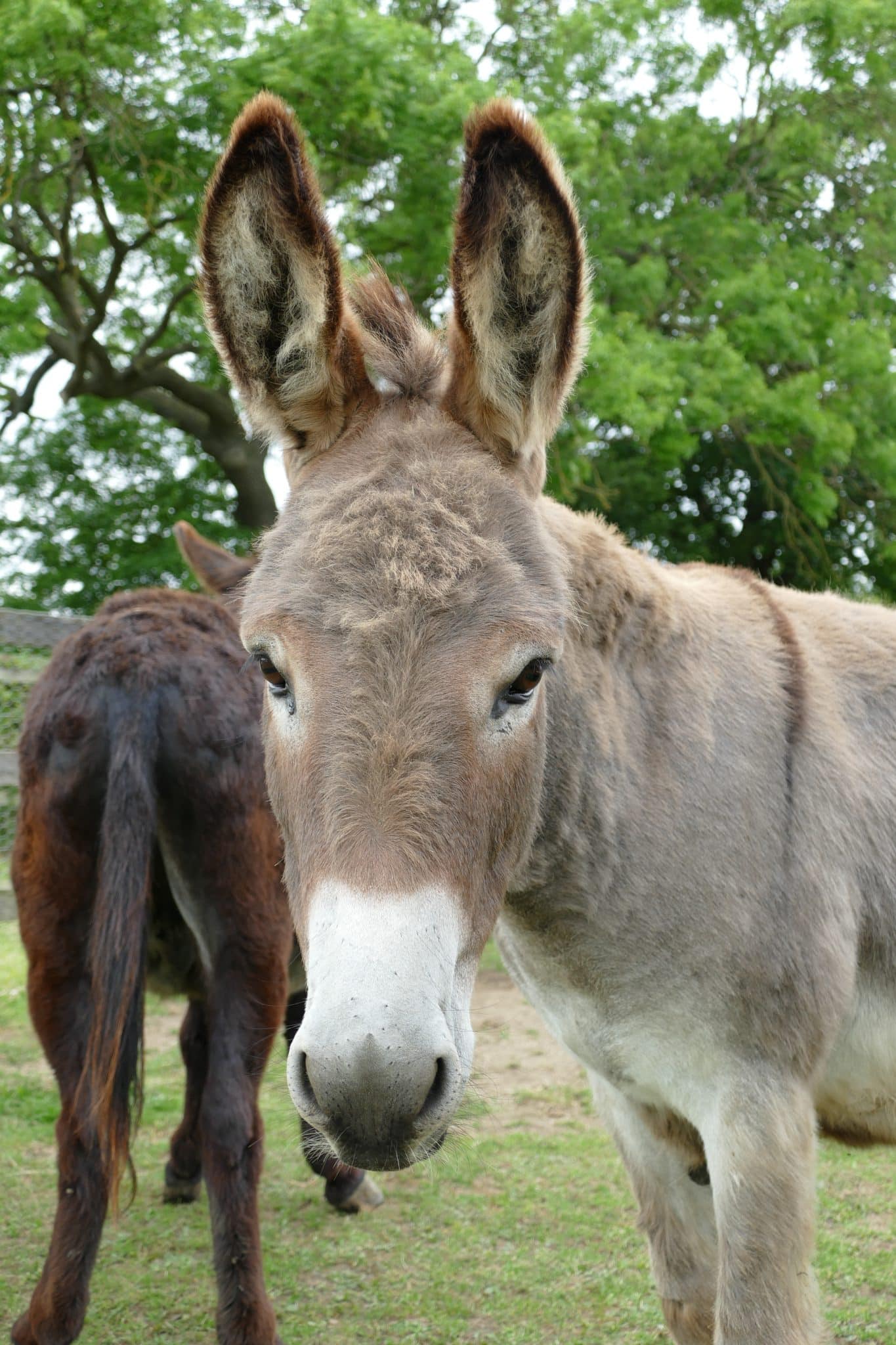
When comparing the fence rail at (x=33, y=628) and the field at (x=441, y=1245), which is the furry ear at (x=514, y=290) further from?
the fence rail at (x=33, y=628)

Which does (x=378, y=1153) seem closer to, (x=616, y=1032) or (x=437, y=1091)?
(x=437, y=1091)

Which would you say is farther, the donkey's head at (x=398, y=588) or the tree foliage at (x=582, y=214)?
the tree foliage at (x=582, y=214)

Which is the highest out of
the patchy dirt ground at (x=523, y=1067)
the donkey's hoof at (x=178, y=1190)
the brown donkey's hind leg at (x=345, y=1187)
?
the brown donkey's hind leg at (x=345, y=1187)

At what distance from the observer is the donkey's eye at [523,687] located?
195 cm

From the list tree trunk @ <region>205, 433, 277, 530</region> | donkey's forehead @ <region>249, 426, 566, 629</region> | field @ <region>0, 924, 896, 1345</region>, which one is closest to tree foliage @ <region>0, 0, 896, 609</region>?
tree trunk @ <region>205, 433, 277, 530</region>

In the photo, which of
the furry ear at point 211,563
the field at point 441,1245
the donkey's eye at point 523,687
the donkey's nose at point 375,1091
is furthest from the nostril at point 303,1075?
the furry ear at point 211,563

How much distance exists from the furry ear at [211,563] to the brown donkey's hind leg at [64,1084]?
211cm

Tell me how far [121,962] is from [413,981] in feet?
6.83

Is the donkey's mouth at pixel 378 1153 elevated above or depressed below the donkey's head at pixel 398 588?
below

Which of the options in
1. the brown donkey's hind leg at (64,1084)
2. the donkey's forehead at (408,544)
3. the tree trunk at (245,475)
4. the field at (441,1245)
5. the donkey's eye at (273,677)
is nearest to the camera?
the donkey's forehead at (408,544)

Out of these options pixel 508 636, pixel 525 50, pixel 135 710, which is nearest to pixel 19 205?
pixel 525 50

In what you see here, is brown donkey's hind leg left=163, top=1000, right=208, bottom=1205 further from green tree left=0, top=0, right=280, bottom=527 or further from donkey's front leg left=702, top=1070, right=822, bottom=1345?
green tree left=0, top=0, right=280, bottom=527

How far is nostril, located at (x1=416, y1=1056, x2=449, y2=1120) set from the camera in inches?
62.6

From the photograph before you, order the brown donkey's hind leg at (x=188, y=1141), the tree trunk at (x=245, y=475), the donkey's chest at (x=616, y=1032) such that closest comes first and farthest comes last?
the donkey's chest at (x=616, y=1032)
the brown donkey's hind leg at (x=188, y=1141)
the tree trunk at (x=245, y=475)
